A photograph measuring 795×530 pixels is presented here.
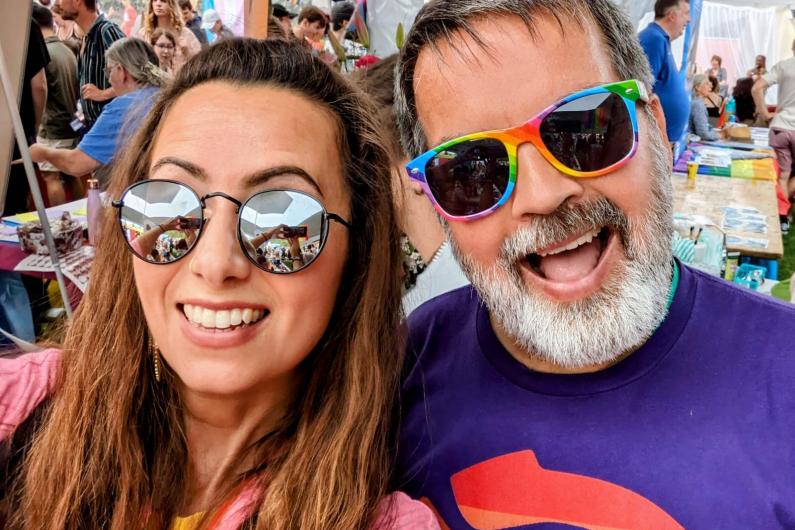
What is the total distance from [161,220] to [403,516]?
0.75 m

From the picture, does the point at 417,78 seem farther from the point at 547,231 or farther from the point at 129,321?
the point at 129,321

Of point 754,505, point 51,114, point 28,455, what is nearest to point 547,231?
point 754,505

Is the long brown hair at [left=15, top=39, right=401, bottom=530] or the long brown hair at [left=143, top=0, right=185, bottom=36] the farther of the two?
the long brown hair at [left=143, top=0, right=185, bottom=36]

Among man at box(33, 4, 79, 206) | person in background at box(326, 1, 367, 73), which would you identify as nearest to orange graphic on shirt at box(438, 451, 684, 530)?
person in background at box(326, 1, 367, 73)

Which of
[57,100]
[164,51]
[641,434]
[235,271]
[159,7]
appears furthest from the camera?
[57,100]

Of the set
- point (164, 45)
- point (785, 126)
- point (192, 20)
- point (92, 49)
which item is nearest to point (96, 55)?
point (92, 49)

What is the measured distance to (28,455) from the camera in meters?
1.30

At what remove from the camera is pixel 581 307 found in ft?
4.27

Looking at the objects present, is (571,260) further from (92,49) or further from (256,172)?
(92,49)

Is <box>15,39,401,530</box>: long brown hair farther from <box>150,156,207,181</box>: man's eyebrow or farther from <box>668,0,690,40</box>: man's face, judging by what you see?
<box>668,0,690,40</box>: man's face

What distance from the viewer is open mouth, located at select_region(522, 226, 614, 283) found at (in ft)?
4.36

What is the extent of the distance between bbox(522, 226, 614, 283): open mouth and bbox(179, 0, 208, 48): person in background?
4.70m

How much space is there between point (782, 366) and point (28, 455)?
1588 mm

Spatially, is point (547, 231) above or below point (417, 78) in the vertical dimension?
below
